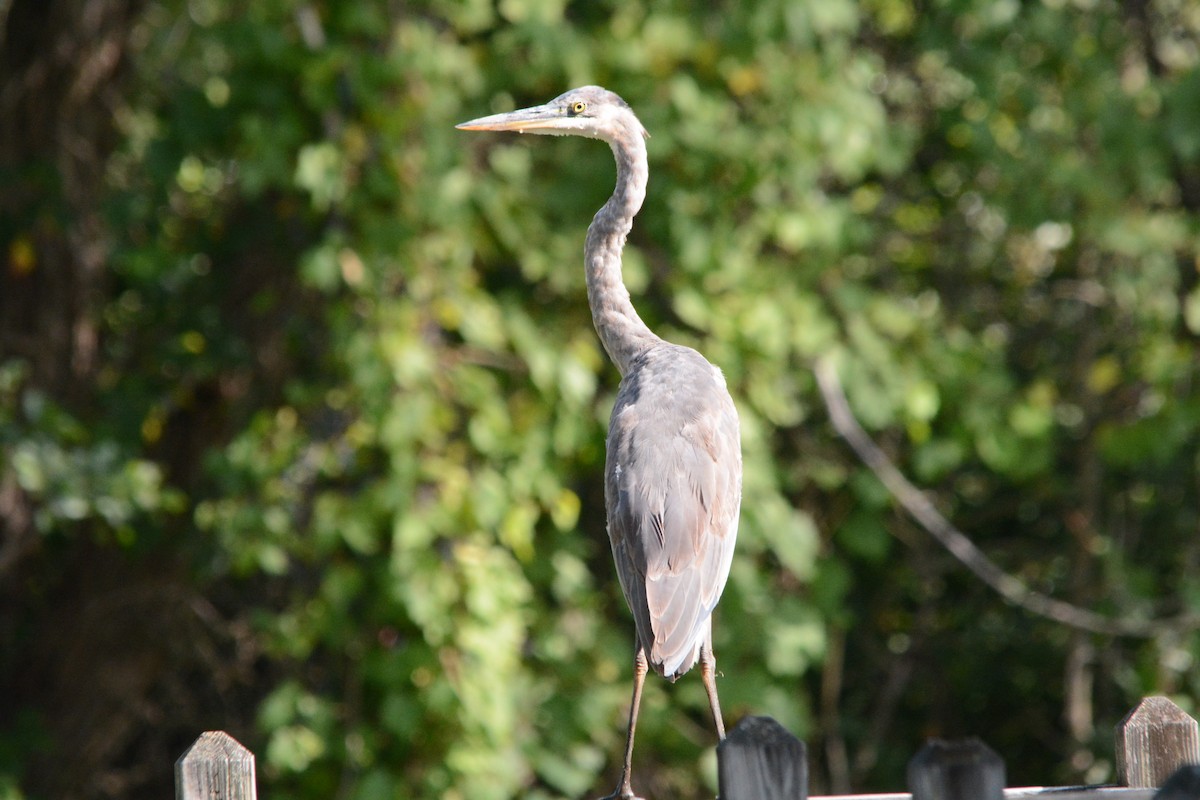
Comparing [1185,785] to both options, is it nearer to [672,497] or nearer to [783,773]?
[783,773]

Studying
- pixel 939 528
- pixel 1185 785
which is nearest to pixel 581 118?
pixel 1185 785

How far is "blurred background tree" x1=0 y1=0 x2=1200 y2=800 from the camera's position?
438 centimetres

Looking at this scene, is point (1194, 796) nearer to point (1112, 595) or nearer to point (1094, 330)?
point (1112, 595)

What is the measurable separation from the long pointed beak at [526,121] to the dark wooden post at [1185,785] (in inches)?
83.5

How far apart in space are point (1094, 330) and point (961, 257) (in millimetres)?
622

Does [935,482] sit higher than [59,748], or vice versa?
[935,482]

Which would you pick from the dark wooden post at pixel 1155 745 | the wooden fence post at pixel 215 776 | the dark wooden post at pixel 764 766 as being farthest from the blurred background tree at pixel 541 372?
the dark wooden post at pixel 764 766

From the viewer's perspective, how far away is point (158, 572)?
5426 mm

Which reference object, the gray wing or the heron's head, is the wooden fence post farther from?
the heron's head

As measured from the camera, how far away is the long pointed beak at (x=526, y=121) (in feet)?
10.9

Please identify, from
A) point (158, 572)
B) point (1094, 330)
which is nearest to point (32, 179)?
point (158, 572)

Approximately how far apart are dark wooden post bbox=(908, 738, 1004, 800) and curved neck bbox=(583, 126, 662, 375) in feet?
5.37

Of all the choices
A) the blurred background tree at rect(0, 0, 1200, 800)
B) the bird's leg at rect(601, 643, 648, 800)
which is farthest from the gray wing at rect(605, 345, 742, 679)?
the blurred background tree at rect(0, 0, 1200, 800)

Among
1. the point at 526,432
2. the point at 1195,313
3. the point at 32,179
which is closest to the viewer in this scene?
the point at 526,432
